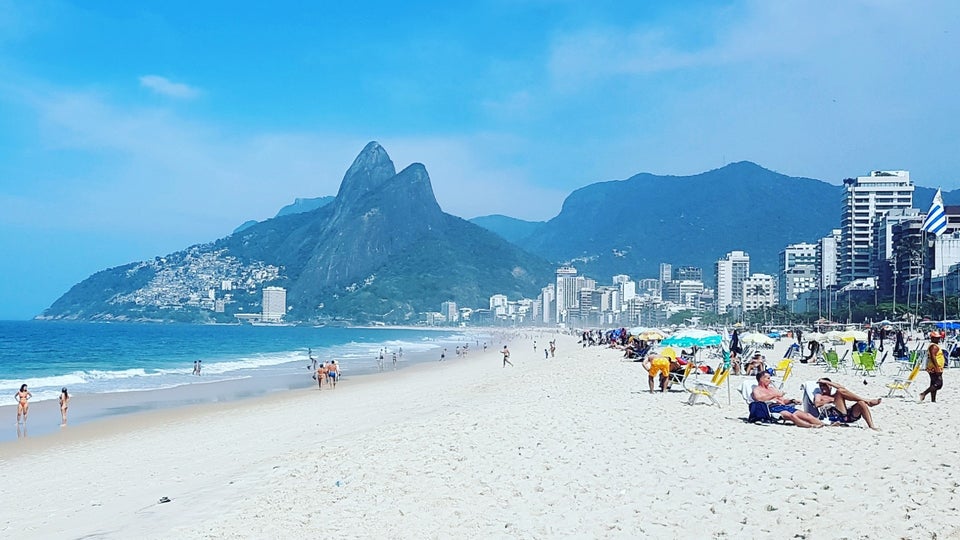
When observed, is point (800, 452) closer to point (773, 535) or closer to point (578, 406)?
point (773, 535)

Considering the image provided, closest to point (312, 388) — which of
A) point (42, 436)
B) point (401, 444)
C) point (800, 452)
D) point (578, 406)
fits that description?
point (42, 436)

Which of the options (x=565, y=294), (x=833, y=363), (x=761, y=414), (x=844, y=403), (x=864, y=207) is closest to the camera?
(x=844, y=403)

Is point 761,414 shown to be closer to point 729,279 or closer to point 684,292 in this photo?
point 729,279

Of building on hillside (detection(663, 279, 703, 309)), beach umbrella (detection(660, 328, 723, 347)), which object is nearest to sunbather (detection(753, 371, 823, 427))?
beach umbrella (detection(660, 328, 723, 347))

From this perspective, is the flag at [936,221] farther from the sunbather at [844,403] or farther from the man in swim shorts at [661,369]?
the sunbather at [844,403]

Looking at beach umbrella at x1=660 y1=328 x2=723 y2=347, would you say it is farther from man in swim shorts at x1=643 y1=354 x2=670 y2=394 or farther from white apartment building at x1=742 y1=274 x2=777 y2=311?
white apartment building at x1=742 y1=274 x2=777 y2=311

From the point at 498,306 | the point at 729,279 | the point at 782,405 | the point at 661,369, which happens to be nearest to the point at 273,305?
the point at 498,306

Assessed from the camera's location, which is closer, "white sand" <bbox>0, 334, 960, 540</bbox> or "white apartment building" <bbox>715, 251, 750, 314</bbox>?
"white sand" <bbox>0, 334, 960, 540</bbox>
